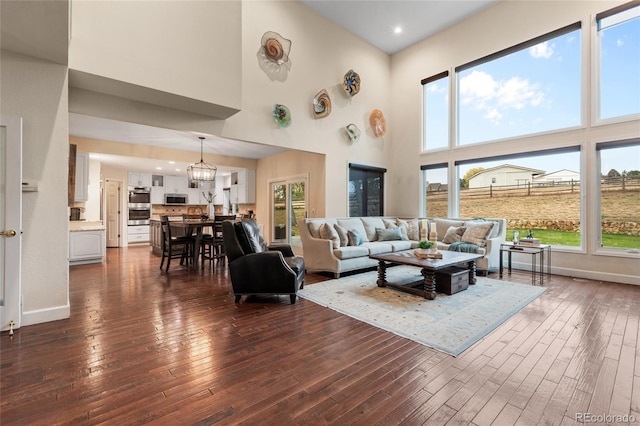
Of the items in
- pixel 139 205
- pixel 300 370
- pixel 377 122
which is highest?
pixel 377 122

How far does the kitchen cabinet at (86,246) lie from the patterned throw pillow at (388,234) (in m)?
5.97

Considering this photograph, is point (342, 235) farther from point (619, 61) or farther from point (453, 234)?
point (619, 61)

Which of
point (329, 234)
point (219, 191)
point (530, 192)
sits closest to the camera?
point (329, 234)

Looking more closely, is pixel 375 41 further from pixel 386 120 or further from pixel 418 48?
pixel 386 120

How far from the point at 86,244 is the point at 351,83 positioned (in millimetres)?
6675

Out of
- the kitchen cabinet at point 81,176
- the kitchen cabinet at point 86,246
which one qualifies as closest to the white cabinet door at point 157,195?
the kitchen cabinet at point 81,176

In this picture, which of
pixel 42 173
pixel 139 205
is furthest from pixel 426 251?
pixel 139 205

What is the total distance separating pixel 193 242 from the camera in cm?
551

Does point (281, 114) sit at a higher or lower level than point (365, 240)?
higher

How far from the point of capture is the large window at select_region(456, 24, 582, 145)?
16.6 feet

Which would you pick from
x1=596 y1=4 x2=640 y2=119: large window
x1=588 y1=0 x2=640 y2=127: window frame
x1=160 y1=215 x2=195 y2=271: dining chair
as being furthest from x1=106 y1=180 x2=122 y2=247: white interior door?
x1=596 y1=4 x2=640 y2=119: large window

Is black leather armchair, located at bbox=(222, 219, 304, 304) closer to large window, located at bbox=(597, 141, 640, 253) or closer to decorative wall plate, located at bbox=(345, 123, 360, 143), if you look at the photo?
decorative wall plate, located at bbox=(345, 123, 360, 143)

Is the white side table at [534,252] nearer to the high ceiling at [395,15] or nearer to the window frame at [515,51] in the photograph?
the window frame at [515,51]

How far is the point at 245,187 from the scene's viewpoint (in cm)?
836
